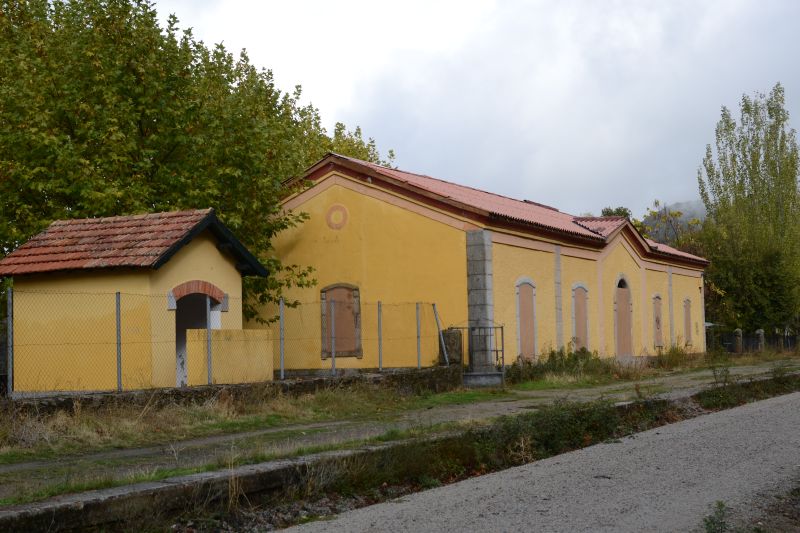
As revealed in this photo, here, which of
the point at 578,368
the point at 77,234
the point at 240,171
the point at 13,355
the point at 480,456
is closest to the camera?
the point at 480,456

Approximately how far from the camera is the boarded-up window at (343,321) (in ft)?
78.4

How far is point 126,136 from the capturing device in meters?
20.7

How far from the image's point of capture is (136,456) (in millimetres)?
10781

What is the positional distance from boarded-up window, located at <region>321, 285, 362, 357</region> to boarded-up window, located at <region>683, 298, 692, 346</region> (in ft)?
56.7

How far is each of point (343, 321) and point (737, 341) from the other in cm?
2185

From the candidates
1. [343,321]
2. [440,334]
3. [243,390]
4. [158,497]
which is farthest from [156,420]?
[343,321]

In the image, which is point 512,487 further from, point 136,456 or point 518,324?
point 518,324

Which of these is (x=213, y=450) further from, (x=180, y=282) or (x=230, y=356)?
(x=180, y=282)

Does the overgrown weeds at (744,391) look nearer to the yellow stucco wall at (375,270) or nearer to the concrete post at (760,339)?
the yellow stucco wall at (375,270)

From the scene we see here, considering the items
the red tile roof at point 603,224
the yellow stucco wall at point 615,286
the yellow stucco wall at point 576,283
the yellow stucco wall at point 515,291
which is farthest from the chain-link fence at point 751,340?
the yellow stucco wall at point 515,291

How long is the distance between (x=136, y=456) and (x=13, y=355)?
23.2ft

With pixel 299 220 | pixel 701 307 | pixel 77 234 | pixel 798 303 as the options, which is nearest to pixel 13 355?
pixel 77 234

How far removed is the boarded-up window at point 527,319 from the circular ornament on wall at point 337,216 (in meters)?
4.81

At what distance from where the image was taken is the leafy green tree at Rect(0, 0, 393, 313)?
66.1 feet
